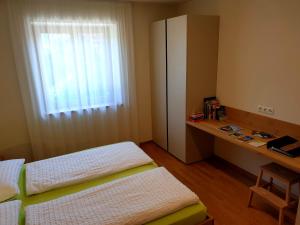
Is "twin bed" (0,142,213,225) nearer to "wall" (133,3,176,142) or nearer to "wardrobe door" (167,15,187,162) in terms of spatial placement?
"wardrobe door" (167,15,187,162)

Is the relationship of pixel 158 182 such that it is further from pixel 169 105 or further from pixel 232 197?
pixel 169 105

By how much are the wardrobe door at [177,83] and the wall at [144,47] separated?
57 centimetres

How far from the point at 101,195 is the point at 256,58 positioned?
219 cm

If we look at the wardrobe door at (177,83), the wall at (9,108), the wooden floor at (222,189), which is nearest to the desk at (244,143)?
the wardrobe door at (177,83)

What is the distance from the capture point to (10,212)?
1.53m

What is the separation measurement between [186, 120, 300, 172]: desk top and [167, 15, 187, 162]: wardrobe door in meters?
0.26

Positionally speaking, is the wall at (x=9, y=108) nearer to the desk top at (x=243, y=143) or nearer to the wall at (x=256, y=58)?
the desk top at (x=243, y=143)

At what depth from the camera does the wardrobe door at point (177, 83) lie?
2870 millimetres

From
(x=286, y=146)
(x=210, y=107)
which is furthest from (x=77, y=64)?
(x=286, y=146)

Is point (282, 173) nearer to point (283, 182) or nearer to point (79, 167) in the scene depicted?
point (283, 182)

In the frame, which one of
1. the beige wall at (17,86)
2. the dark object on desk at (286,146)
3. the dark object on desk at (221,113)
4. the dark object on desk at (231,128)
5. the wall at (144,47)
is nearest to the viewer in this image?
the dark object on desk at (286,146)

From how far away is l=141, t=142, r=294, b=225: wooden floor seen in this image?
219 centimetres

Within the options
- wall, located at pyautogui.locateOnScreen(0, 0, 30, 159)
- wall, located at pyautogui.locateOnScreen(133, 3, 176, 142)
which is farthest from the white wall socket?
wall, located at pyautogui.locateOnScreen(0, 0, 30, 159)

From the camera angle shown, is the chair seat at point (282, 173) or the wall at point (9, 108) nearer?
the chair seat at point (282, 173)
